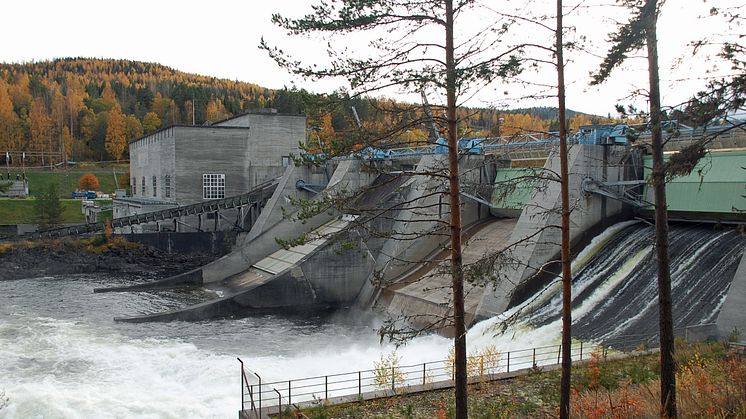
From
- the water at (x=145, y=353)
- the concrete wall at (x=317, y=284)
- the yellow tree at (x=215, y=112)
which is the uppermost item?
the yellow tree at (x=215, y=112)

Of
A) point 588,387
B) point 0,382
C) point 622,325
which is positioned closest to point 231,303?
point 0,382

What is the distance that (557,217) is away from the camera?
20.8 metres

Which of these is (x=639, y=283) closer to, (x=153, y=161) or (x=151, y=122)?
(x=153, y=161)

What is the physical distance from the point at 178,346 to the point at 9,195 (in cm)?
5652

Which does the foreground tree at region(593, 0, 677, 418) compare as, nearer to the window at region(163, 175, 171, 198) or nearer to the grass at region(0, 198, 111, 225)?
the window at region(163, 175, 171, 198)

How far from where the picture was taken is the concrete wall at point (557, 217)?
19.9 metres

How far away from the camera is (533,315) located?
61.5ft

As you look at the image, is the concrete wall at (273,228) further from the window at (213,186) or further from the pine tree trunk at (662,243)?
the pine tree trunk at (662,243)

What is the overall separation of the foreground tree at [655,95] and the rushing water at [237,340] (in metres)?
8.33

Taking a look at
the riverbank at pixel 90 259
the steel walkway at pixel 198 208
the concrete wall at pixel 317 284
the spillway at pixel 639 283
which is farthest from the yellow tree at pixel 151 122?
the spillway at pixel 639 283

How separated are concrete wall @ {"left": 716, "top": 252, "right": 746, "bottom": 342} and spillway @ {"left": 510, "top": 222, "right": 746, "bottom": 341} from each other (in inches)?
25.7

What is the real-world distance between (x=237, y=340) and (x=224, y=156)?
2264cm

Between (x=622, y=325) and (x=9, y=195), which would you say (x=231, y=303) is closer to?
(x=622, y=325)

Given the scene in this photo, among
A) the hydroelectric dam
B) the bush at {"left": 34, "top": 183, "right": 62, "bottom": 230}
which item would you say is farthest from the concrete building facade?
the hydroelectric dam
